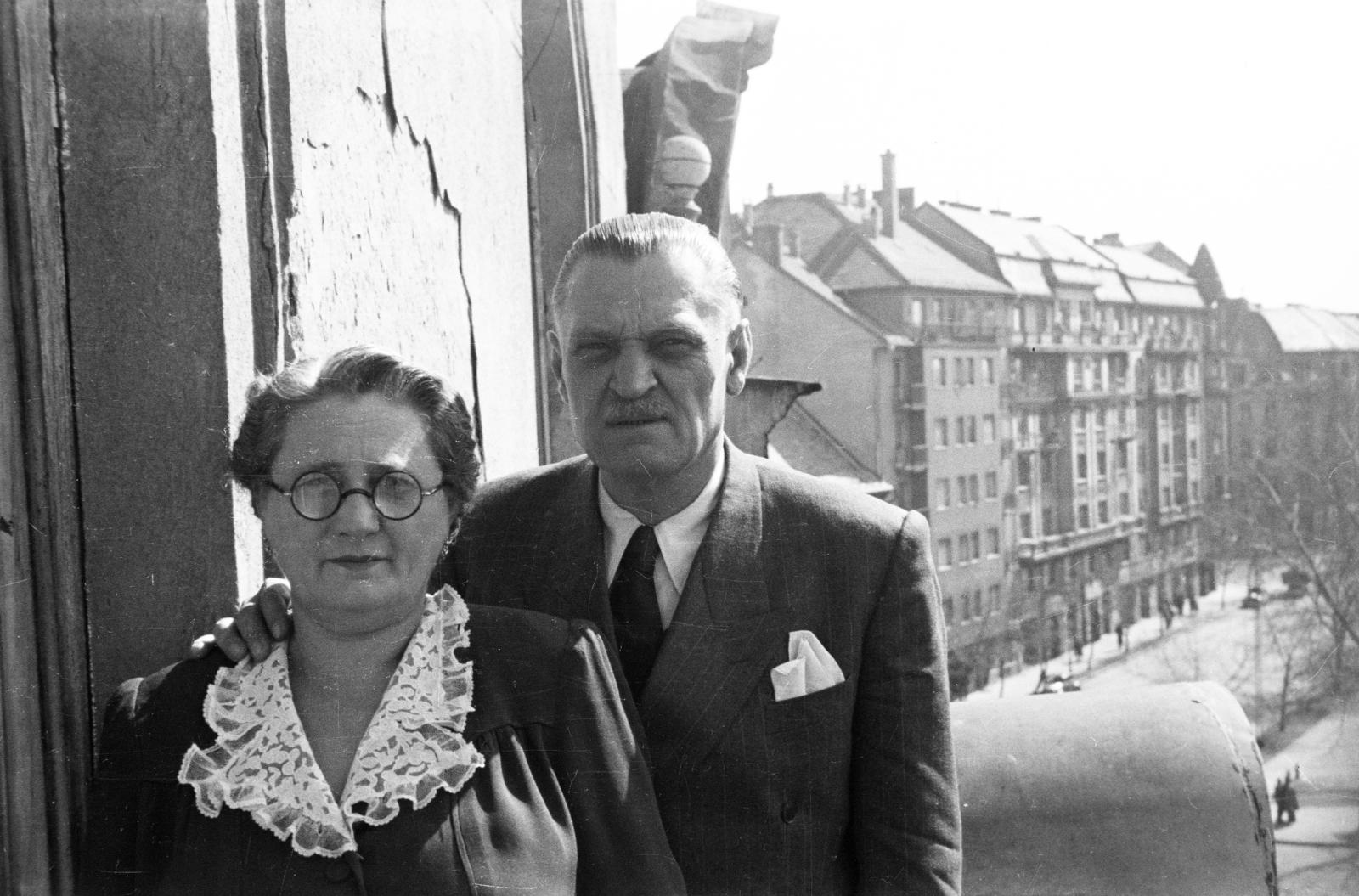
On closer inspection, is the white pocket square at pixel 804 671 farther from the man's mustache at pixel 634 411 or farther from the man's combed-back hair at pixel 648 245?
the man's combed-back hair at pixel 648 245

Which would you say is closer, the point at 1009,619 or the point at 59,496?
the point at 59,496

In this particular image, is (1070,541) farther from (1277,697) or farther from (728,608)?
(728,608)

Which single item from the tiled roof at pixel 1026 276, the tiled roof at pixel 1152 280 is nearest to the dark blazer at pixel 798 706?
the tiled roof at pixel 1152 280

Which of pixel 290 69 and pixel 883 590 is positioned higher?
pixel 290 69

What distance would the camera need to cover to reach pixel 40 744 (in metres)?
1.66

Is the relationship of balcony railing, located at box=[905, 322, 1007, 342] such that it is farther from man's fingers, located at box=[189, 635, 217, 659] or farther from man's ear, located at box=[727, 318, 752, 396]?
man's fingers, located at box=[189, 635, 217, 659]

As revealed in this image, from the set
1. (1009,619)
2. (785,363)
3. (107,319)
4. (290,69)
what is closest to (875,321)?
(785,363)

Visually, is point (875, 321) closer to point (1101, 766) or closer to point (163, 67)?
point (1101, 766)

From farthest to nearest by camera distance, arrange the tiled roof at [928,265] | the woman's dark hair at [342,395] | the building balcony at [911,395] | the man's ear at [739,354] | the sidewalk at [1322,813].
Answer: the building balcony at [911,395] < the tiled roof at [928,265] < the sidewalk at [1322,813] < the man's ear at [739,354] < the woman's dark hair at [342,395]

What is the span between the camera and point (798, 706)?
5.89ft

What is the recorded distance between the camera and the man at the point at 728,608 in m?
1.75

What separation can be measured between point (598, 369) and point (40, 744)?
3.15 ft

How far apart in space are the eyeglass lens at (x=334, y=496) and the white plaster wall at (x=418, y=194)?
0.75 meters

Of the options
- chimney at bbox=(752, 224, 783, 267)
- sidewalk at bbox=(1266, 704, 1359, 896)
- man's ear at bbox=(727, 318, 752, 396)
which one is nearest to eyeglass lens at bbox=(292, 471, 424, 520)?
man's ear at bbox=(727, 318, 752, 396)
